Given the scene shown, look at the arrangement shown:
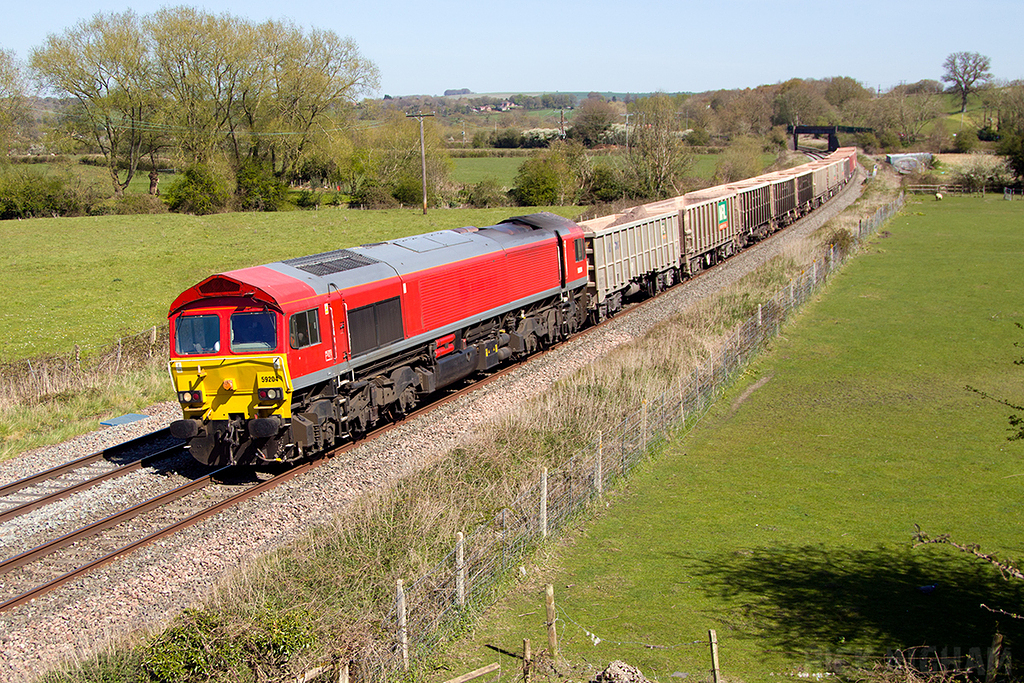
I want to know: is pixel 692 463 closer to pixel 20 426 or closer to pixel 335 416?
pixel 335 416

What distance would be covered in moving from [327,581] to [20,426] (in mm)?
11441

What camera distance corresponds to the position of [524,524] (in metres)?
11.8

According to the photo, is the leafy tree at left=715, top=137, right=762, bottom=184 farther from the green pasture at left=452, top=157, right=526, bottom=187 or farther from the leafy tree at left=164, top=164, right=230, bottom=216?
the leafy tree at left=164, top=164, right=230, bottom=216

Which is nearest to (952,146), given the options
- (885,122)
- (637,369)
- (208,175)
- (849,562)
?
(885,122)

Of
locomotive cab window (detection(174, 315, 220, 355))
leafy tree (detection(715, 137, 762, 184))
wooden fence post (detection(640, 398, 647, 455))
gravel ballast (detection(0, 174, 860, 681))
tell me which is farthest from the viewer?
leafy tree (detection(715, 137, 762, 184))

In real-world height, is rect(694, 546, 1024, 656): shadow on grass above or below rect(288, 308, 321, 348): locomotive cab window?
below

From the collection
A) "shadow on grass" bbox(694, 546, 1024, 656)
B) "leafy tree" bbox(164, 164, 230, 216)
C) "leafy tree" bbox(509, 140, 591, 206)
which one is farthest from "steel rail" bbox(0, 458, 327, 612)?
"leafy tree" bbox(164, 164, 230, 216)

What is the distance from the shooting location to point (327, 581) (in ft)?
33.2

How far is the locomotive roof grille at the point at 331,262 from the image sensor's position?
50.3ft

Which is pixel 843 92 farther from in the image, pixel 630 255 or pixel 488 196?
pixel 630 255

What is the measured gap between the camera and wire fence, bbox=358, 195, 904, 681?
8789 millimetres

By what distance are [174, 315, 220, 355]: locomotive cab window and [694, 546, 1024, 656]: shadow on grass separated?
8.98 metres

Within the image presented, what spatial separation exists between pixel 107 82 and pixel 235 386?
6590 cm

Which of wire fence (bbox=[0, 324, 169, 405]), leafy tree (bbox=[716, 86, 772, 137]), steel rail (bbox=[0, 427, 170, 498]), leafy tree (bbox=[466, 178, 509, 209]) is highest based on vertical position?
leafy tree (bbox=[716, 86, 772, 137])
